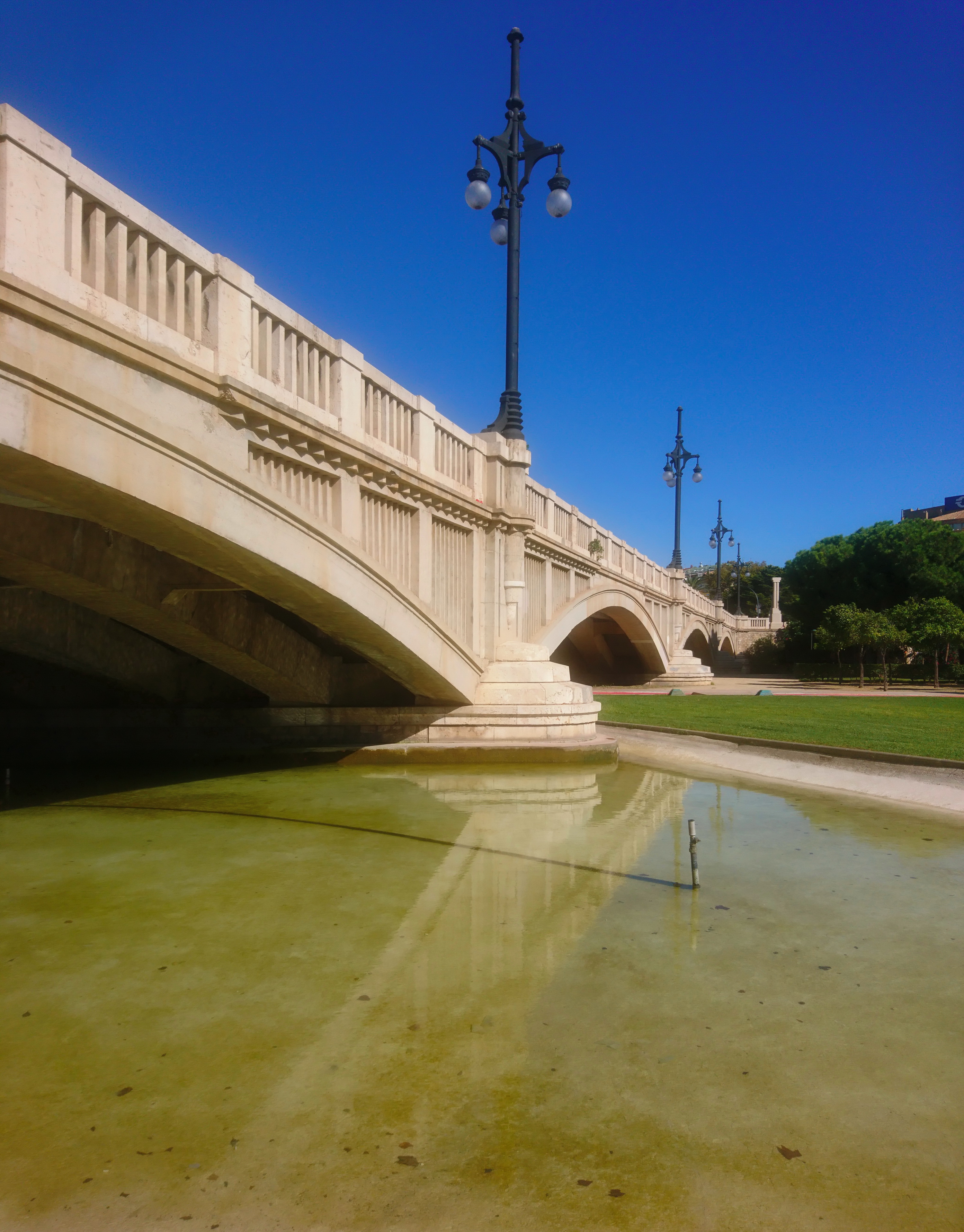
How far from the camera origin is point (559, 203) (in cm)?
1216

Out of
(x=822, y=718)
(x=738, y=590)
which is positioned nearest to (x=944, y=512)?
(x=738, y=590)

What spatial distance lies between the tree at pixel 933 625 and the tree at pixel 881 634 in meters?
0.50

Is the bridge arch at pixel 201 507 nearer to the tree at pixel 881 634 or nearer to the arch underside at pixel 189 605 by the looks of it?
the arch underside at pixel 189 605

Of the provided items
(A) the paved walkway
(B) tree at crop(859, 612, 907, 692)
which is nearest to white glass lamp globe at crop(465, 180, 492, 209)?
(A) the paved walkway

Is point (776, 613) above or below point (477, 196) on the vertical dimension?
below

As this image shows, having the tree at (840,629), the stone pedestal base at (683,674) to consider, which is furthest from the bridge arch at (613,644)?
the tree at (840,629)

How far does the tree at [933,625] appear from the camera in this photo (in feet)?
109

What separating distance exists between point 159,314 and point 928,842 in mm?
7638

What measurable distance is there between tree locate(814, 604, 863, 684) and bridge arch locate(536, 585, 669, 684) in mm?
8579

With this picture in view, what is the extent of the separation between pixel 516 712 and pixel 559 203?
24.2 feet

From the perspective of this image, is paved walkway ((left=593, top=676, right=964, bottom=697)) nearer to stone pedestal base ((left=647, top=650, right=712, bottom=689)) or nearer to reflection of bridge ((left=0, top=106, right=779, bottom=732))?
stone pedestal base ((left=647, top=650, right=712, bottom=689))

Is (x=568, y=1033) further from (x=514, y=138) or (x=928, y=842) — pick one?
(x=514, y=138)

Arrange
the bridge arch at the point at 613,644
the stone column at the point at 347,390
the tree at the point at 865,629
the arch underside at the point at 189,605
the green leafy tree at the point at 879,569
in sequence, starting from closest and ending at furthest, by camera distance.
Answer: the arch underside at the point at 189,605 < the stone column at the point at 347,390 < the bridge arch at the point at 613,644 < the tree at the point at 865,629 < the green leafy tree at the point at 879,569

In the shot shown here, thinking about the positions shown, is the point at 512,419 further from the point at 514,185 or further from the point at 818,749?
the point at 818,749
